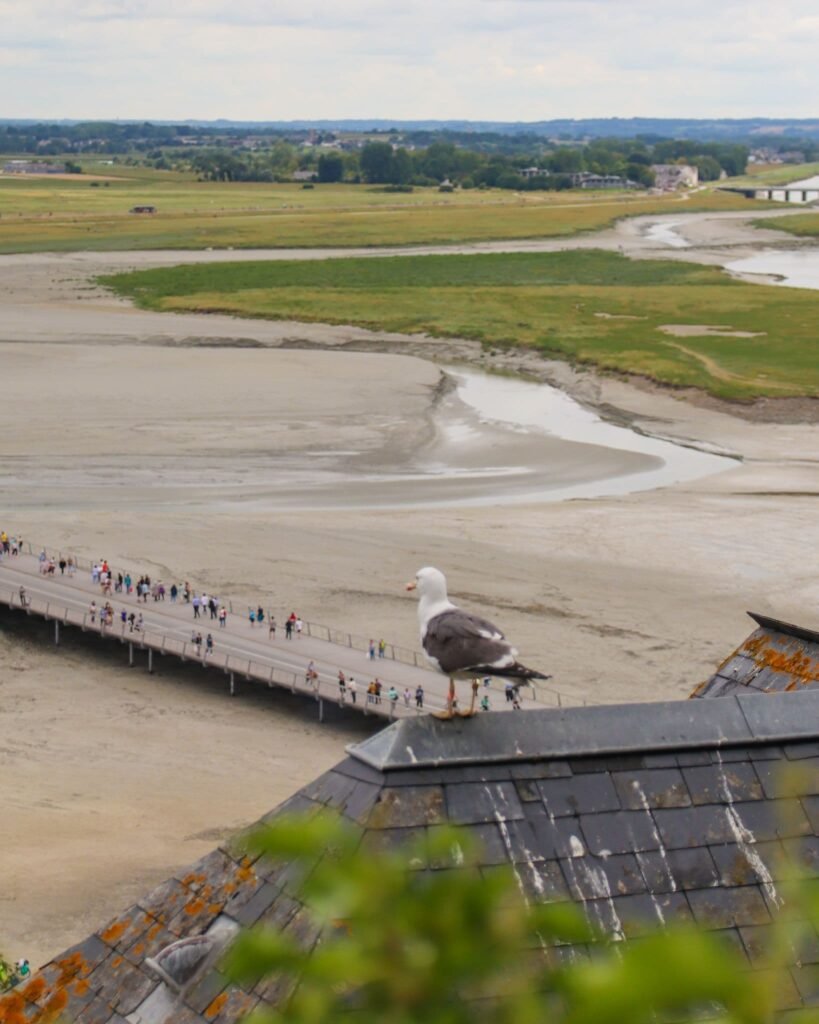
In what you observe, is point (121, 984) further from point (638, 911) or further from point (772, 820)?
point (772, 820)

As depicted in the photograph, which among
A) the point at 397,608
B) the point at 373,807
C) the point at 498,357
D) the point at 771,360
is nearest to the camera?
the point at 373,807

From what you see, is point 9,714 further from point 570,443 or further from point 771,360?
point 771,360

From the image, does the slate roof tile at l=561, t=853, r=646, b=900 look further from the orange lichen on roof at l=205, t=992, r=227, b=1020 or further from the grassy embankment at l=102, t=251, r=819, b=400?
the grassy embankment at l=102, t=251, r=819, b=400

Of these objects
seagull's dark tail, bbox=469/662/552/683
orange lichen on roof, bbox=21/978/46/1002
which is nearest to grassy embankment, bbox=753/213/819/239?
seagull's dark tail, bbox=469/662/552/683

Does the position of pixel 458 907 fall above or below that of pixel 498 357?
above

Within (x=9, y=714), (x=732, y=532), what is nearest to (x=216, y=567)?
(x=9, y=714)

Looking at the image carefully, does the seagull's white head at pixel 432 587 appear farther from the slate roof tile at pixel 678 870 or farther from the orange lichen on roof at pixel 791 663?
the orange lichen on roof at pixel 791 663
